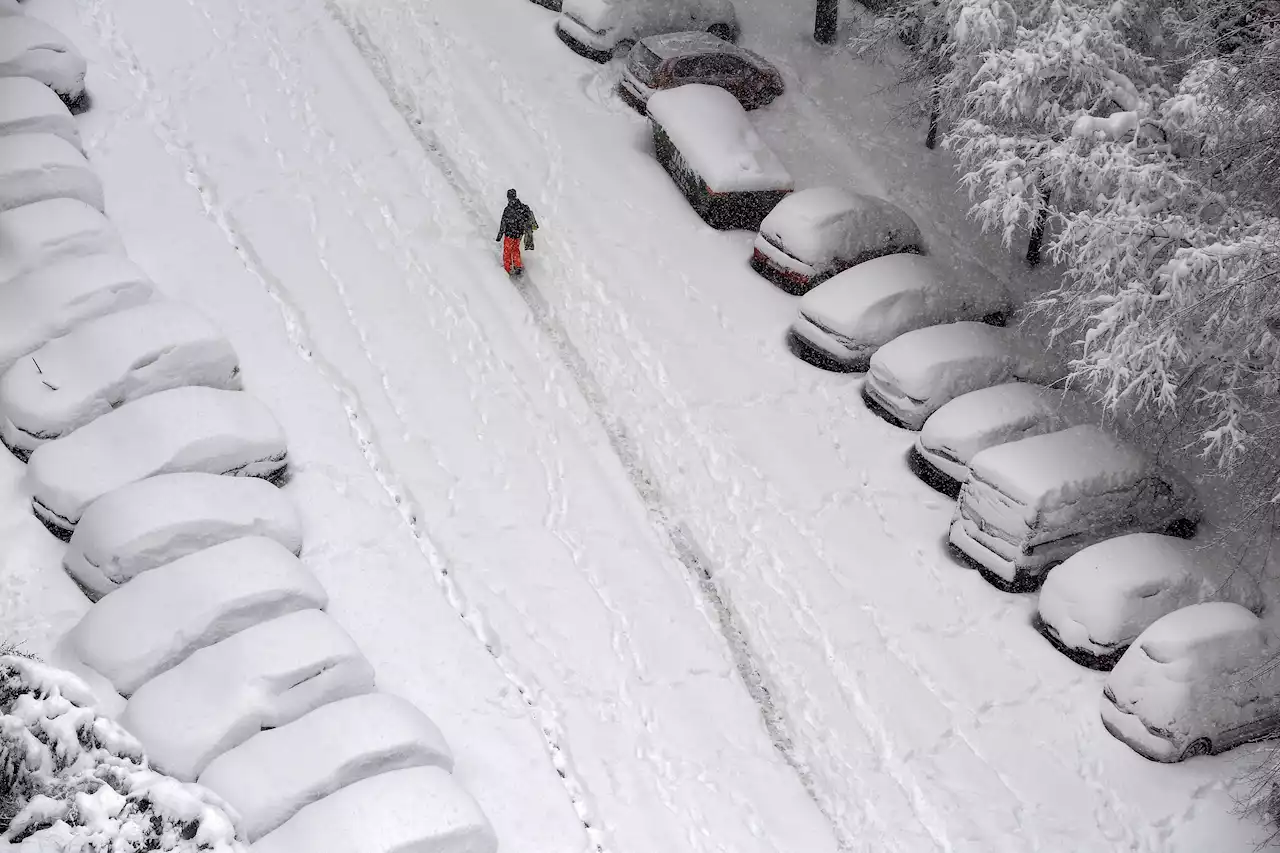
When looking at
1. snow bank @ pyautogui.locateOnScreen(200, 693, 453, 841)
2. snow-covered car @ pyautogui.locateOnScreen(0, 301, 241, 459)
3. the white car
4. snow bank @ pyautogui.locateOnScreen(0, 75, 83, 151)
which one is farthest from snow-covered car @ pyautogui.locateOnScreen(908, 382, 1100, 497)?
snow bank @ pyautogui.locateOnScreen(0, 75, 83, 151)

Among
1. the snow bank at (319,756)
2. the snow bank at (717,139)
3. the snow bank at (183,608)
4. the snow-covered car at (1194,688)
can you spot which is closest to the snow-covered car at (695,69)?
the snow bank at (717,139)

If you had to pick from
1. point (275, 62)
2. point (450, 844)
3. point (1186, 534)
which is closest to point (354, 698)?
point (450, 844)

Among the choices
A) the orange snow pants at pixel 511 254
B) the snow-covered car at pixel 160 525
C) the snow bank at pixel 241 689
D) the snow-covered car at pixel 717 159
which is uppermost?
the snow-covered car at pixel 717 159

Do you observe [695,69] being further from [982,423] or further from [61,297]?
[61,297]

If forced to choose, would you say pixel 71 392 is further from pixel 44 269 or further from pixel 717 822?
pixel 717 822

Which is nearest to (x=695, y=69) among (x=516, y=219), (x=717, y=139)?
(x=717, y=139)

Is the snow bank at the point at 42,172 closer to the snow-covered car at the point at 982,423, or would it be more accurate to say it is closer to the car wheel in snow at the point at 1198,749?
the snow-covered car at the point at 982,423
